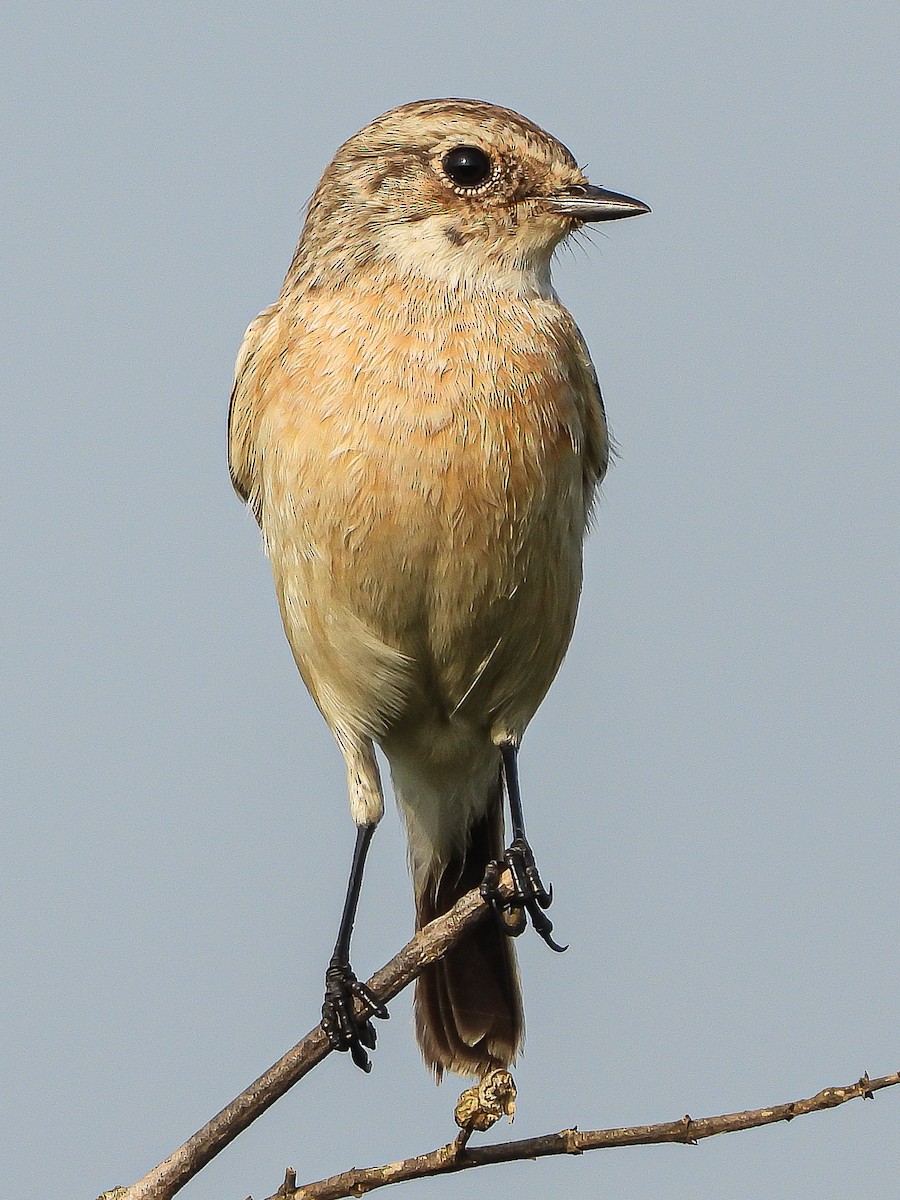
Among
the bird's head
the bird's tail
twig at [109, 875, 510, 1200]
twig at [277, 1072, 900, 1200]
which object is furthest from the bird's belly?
twig at [277, 1072, 900, 1200]

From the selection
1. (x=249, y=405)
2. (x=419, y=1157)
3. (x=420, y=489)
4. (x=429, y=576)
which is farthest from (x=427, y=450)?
(x=419, y=1157)

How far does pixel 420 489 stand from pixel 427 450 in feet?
0.46

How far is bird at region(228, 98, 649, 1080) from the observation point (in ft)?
19.1

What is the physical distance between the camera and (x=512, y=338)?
607 cm

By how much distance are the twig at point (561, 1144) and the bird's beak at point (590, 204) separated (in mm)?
3437

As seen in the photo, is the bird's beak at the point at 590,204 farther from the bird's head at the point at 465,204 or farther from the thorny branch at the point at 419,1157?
the thorny branch at the point at 419,1157

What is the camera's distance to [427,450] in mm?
5766

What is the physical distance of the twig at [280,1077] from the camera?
466 centimetres

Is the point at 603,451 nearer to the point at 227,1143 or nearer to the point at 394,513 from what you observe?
the point at 394,513

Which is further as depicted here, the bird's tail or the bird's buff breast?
the bird's tail

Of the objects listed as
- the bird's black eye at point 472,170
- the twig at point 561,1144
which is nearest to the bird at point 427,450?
the bird's black eye at point 472,170

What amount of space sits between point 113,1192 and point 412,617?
227 centimetres

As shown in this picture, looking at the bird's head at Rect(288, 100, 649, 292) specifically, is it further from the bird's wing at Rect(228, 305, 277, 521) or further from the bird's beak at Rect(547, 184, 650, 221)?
the bird's wing at Rect(228, 305, 277, 521)

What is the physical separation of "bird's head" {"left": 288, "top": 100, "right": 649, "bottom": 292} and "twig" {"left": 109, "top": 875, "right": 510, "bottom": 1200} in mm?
2429
